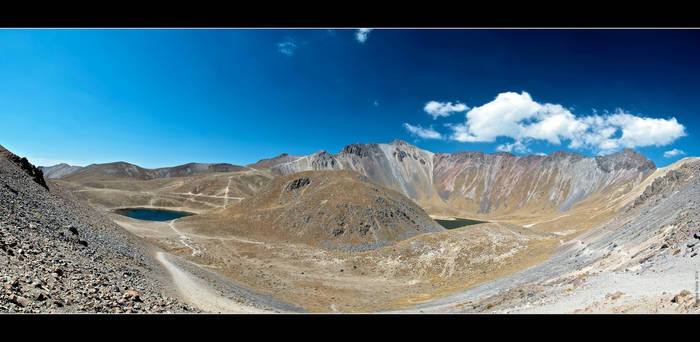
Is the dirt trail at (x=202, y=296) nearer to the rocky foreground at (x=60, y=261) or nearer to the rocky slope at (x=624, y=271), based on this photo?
the rocky foreground at (x=60, y=261)

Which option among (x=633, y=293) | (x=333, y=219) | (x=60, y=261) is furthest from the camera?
(x=333, y=219)

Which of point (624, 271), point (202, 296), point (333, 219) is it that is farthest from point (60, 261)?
point (333, 219)

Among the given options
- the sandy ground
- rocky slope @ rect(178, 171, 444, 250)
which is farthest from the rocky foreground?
rocky slope @ rect(178, 171, 444, 250)

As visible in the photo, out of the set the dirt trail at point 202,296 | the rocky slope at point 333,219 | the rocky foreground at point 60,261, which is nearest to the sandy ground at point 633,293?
the dirt trail at point 202,296

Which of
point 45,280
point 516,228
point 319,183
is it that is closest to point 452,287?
point 516,228

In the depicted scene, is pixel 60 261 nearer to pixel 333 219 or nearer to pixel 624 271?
pixel 624 271

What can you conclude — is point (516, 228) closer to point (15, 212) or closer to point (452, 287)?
A: point (452, 287)

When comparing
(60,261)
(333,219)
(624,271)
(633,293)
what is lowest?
(60,261)
